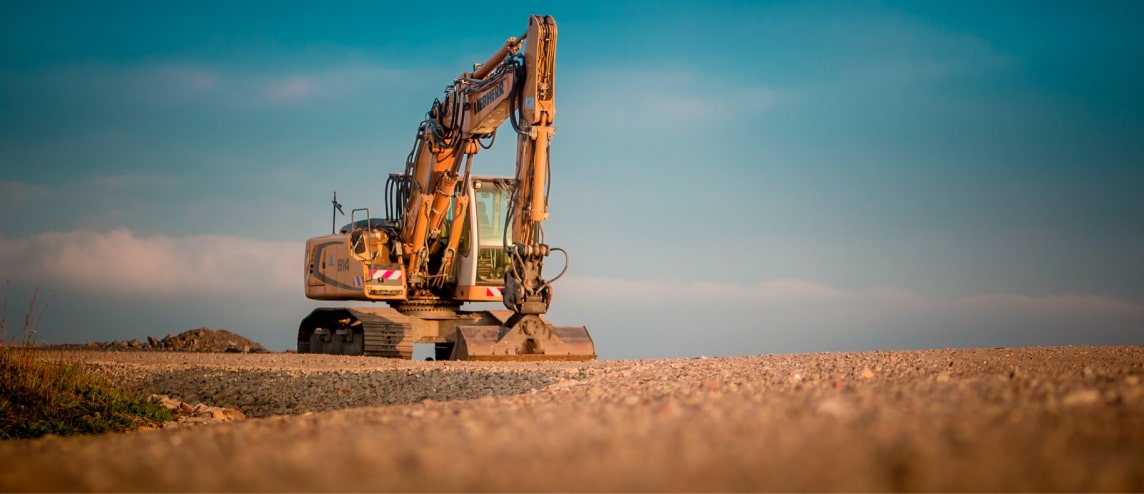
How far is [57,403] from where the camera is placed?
8641mm

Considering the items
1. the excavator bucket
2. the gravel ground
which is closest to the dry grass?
the gravel ground

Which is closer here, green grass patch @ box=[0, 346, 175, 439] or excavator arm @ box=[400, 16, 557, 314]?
green grass patch @ box=[0, 346, 175, 439]

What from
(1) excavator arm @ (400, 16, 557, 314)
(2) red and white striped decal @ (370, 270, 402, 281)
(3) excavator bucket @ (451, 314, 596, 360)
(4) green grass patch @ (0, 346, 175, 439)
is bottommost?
(4) green grass patch @ (0, 346, 175, 439)

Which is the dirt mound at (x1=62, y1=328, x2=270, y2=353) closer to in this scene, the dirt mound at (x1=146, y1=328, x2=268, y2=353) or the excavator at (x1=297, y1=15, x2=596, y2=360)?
the dirt mound at (x1=146, y1=328, x2=268, y2=353)

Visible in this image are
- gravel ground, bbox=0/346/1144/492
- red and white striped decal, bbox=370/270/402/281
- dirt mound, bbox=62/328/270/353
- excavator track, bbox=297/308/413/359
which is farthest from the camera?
dirt mound, bbox=62/328/270/353

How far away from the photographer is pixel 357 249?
17.6 meters

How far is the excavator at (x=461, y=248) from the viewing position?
47.1ft

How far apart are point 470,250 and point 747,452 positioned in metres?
14.7

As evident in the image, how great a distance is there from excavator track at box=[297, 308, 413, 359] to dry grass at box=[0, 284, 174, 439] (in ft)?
23.1

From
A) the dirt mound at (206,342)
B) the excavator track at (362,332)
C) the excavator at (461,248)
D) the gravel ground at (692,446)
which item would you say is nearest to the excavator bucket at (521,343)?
the excavator at (461,248)

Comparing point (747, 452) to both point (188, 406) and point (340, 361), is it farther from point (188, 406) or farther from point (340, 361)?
point (340, 361)

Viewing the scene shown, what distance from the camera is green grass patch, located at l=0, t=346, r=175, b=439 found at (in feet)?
26.4

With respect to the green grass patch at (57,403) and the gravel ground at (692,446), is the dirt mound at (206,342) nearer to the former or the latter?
the green grass patch at (57,403)

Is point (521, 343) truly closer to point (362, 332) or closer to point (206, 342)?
point (362, 332)
